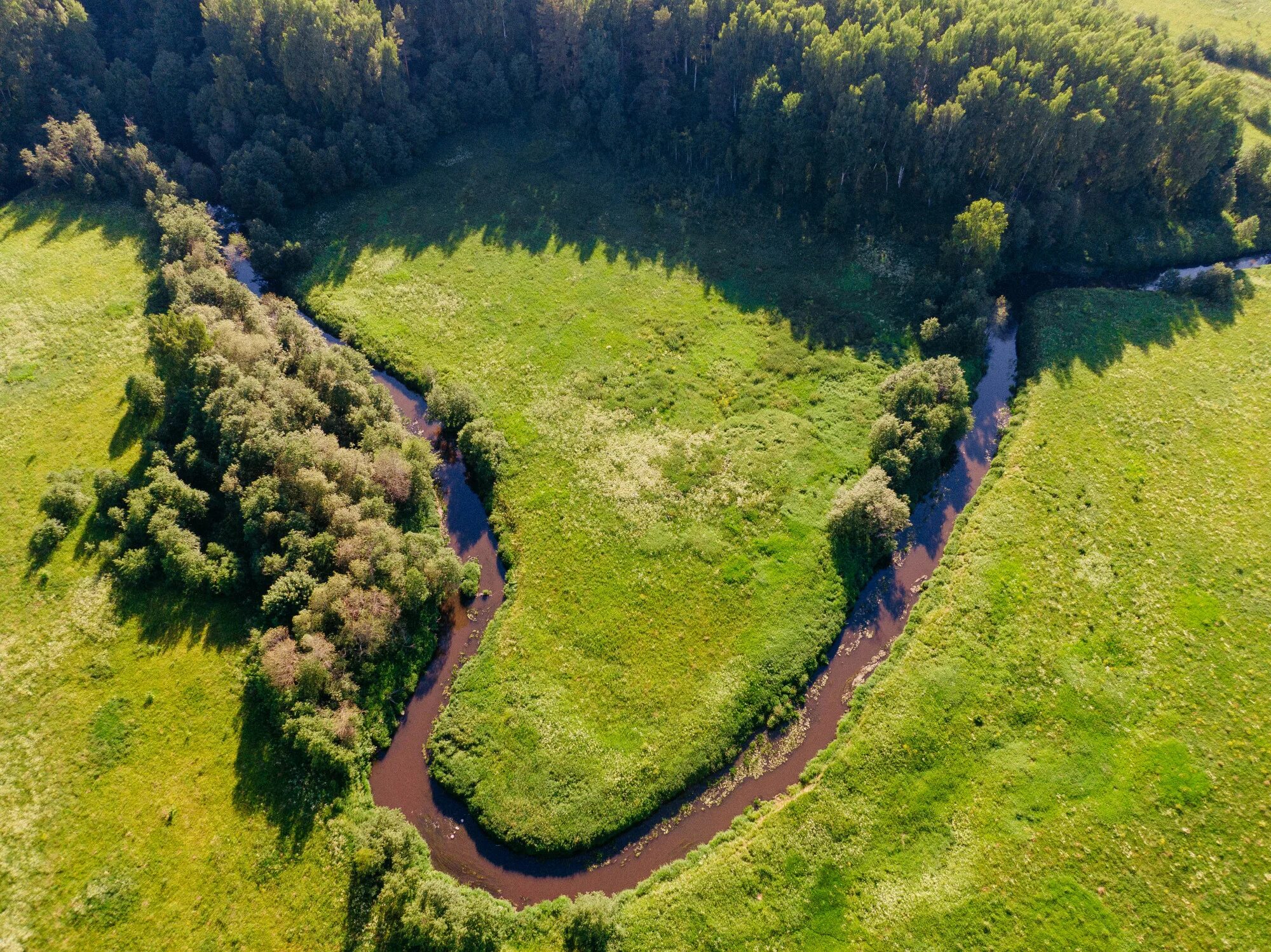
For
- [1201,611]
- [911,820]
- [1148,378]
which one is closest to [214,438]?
[911,820]

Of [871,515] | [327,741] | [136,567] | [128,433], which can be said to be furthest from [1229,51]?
[136,567]

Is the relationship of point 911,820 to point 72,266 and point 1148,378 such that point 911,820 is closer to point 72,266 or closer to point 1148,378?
point 1148,378

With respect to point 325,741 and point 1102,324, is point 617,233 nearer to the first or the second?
point 1102,324

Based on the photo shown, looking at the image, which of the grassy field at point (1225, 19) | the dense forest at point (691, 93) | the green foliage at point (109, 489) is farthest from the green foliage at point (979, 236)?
the green foliage at point (109, 489)

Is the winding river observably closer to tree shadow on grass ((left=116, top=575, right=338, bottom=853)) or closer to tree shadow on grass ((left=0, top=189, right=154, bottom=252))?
tree shadow on grass ((left=116, top=575, right=338, bottom=853))

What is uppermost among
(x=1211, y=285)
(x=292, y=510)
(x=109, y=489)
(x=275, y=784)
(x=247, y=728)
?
(x=109, y=489)

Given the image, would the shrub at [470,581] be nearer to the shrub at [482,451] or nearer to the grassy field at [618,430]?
the grassy field at [618,430]
